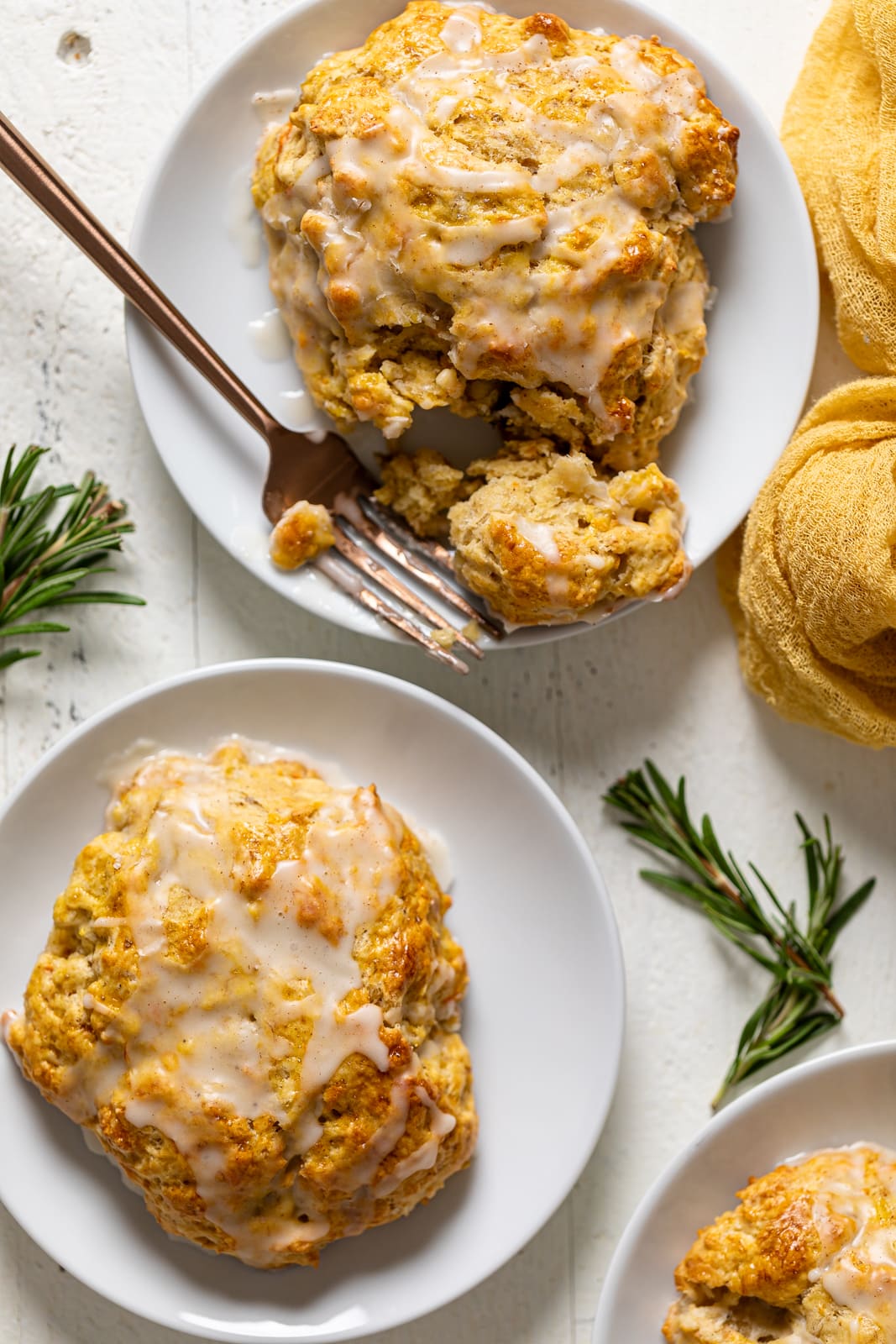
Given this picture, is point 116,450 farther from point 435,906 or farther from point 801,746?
point 801,746

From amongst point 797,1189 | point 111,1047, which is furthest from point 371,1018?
point 797,1189

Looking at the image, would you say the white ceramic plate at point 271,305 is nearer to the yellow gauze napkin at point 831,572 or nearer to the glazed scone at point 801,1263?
the yellow gauze napkin at point 831,572

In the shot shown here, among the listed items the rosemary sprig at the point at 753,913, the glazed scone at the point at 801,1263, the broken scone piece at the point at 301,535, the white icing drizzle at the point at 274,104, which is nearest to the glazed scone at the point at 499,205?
the white icing drizzle at the point at 274,104

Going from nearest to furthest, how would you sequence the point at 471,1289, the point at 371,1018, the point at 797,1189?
the point at 371,1018
the point at 797,1189
the point at 471,1289

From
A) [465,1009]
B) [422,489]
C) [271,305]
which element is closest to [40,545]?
[271,305]

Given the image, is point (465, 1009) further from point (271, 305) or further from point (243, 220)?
point (243, 220)

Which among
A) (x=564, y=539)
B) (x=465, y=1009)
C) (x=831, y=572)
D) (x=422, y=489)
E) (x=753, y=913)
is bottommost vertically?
(x=753, y=913)

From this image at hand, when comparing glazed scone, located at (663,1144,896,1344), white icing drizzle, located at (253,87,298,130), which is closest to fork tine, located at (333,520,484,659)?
white icing drizzle, located at (253,87,298,130)
